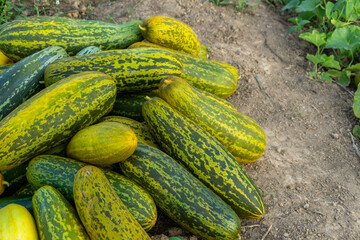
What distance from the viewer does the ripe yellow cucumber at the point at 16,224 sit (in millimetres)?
2318

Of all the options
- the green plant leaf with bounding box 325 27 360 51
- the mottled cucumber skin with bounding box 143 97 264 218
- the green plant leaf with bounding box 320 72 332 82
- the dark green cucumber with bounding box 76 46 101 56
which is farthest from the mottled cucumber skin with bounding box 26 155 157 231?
the green plant leaf with bounding box 325 27 360 51

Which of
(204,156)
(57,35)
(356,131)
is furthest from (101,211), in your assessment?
(356,131)

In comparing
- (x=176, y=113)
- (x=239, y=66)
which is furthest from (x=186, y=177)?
(x=239, y=66)

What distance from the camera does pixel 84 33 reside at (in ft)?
13.2

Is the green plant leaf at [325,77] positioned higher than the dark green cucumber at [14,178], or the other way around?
the dark green cucumber at [14,178]

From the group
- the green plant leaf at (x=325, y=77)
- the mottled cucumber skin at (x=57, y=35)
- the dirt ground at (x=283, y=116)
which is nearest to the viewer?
the dirt ground at (x=283, y=116)

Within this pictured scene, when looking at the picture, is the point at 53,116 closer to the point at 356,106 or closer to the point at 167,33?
the point at 167,33

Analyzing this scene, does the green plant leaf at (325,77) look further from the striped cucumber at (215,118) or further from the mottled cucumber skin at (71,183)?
the mottled cucumber skin at (71,183)

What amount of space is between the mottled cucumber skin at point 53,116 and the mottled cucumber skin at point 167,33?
1.16m

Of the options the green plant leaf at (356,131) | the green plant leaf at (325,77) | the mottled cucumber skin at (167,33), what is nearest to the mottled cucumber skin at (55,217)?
the mottled cucumber skin at (167,33)

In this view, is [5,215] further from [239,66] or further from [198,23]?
[198,23]

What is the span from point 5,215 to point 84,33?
7.28 feet

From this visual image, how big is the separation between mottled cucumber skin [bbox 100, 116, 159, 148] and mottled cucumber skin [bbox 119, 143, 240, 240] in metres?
0.32

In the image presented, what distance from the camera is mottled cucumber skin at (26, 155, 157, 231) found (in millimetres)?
2742
